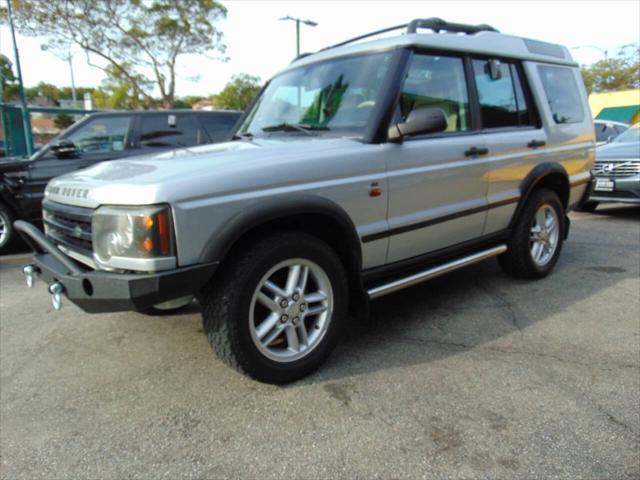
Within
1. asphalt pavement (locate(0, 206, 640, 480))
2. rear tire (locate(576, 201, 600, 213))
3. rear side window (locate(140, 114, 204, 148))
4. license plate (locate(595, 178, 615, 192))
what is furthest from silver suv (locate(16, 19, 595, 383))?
rear tire (locate(576, 201, 600, 213))

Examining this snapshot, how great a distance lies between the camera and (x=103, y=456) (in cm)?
210

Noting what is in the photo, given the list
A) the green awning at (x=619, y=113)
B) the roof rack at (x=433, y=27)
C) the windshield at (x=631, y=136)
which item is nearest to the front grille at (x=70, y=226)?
the roof rack at (x=433, y=27)

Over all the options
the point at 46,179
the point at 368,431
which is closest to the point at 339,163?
the point at 368,431

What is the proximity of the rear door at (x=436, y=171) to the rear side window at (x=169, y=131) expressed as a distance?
4271 mm

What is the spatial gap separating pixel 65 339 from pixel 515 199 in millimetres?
3606

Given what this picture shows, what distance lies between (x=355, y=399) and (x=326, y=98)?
6.51 ft

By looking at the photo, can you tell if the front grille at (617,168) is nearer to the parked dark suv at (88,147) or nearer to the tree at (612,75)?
the parked dark suv at (88,147)

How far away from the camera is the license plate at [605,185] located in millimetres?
7531

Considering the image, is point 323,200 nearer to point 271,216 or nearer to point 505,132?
point 271,216

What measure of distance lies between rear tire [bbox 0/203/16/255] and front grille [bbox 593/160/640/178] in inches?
342

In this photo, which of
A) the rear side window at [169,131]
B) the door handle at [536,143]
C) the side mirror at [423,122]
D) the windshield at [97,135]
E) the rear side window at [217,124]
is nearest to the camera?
the side mirror at [423,122]

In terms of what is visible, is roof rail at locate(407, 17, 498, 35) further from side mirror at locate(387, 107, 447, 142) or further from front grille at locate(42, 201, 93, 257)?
front grille at locate(42, 201, 93, 257)

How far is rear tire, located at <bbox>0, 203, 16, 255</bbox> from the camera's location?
617 cm

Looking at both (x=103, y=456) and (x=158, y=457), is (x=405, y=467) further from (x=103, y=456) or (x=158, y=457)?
(x=103, y=456)
